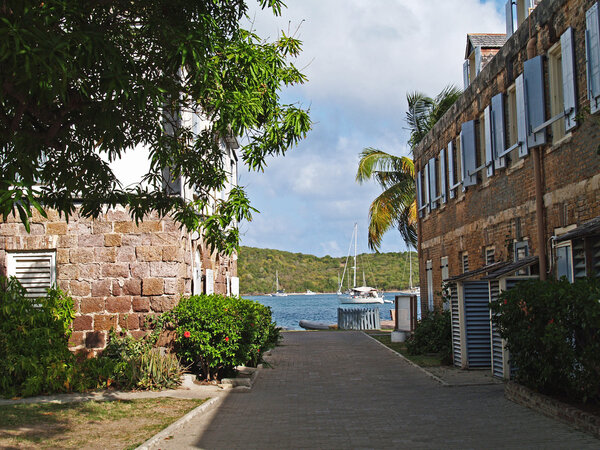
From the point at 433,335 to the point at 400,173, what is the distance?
625 inches

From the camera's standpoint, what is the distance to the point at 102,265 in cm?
1370

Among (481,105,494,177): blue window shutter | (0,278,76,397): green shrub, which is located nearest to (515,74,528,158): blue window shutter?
(481,105,494,177): blue window shutter

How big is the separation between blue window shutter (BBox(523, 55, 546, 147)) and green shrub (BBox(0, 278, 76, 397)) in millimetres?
9100

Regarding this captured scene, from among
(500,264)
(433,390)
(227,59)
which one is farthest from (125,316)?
(500,264)

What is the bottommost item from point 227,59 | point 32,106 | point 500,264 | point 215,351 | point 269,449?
point 269,449

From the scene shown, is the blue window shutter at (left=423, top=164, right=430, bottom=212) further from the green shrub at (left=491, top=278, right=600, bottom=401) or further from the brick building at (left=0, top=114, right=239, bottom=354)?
the green shrub at (left=491, top=278, right=600, bottom=401)

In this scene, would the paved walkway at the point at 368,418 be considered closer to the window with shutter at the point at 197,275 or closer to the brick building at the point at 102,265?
the window with shutter at the point at 197,275

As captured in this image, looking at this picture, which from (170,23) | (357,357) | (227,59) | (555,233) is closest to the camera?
(170,23)

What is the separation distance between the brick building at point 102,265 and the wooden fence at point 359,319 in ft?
74.8

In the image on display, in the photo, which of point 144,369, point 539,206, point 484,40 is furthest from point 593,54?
point 484,40

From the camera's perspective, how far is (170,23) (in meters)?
7.81

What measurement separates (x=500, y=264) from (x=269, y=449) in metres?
→ 8.52

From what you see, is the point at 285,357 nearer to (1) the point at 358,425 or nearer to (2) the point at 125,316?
(2) the point at 125,316

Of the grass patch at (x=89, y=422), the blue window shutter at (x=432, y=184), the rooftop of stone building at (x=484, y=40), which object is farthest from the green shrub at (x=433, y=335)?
the grass patch at (x=89, y=422)
